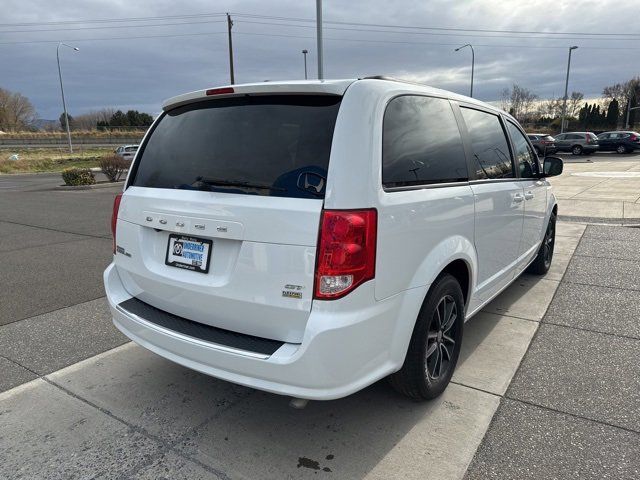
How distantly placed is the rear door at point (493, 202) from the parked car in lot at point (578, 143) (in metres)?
33.5

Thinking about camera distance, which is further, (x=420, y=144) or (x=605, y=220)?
(x=605, y=220)

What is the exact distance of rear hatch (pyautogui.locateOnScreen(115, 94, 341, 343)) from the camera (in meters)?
2.24

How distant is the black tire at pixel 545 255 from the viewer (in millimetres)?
5496

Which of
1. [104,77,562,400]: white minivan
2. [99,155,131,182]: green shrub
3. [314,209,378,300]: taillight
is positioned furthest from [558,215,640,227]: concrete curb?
[99,155,131,182]: green shrub

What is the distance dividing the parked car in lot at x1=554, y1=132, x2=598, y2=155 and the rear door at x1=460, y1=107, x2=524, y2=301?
110 feet

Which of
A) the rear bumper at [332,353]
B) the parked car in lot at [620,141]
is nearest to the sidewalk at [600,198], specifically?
the rear bumper at [332,353]

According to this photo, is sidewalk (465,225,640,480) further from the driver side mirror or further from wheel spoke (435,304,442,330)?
the driver side mirror

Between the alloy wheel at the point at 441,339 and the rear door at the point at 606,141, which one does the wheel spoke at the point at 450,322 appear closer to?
the alloy wheel at the point at 441,339

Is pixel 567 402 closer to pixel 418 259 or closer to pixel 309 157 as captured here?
pixel 418 259

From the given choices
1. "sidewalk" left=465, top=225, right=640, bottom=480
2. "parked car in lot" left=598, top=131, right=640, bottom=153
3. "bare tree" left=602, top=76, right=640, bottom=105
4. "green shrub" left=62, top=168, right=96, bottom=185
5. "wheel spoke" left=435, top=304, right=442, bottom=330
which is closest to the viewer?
"sidewalk" left=465, top=225, right=640, bottom=480

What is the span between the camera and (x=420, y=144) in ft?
8.97

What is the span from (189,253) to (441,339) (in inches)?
64.7

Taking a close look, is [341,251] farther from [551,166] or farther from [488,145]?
[551,166]

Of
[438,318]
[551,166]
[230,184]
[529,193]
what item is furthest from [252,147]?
[551,166]
